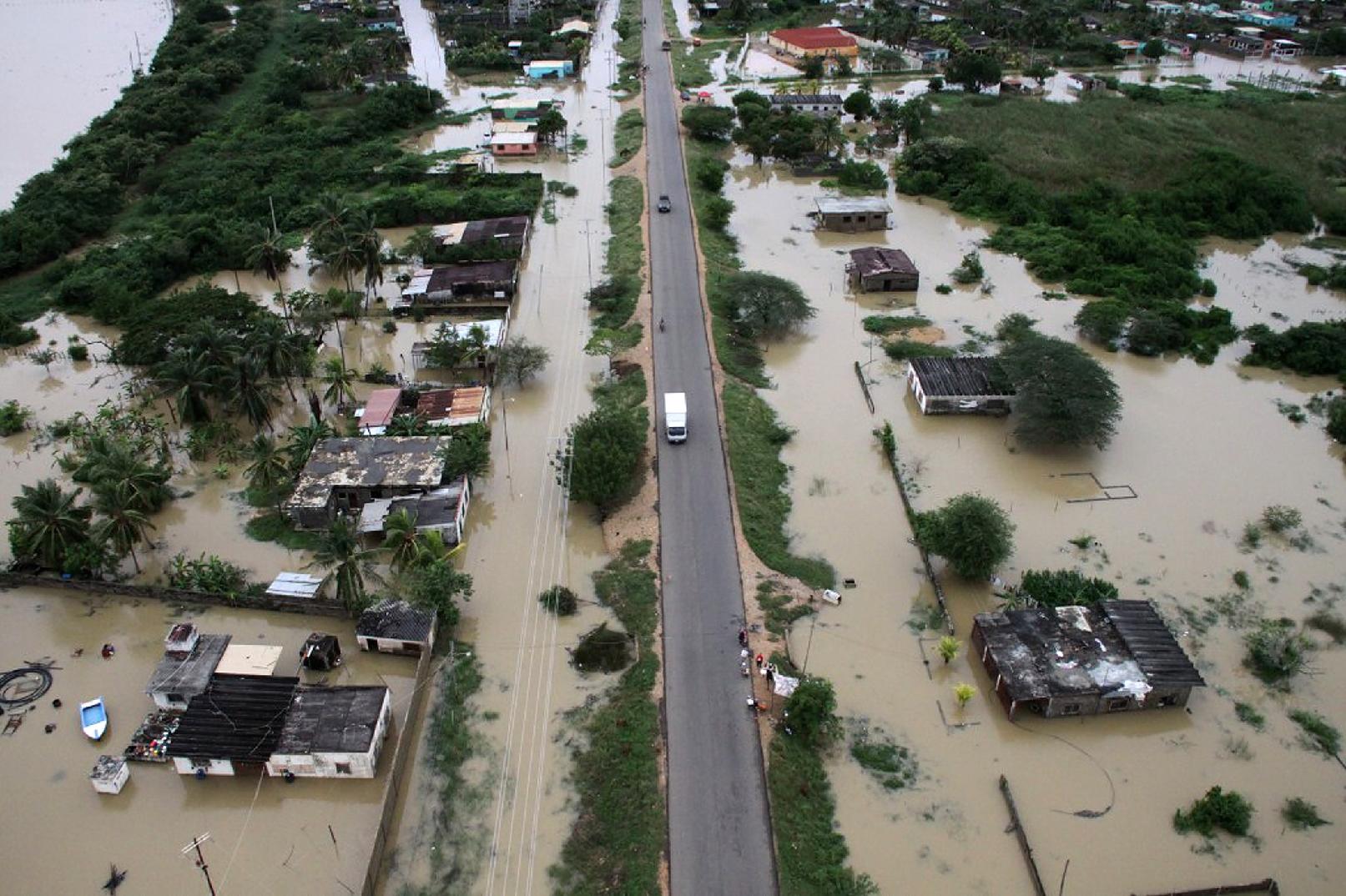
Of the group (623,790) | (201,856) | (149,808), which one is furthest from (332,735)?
(623,790)

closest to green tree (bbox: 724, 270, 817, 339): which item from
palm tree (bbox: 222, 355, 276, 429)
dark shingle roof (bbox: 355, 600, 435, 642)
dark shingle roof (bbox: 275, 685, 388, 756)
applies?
palm tree (bbox: 222, 355, 276, 429)

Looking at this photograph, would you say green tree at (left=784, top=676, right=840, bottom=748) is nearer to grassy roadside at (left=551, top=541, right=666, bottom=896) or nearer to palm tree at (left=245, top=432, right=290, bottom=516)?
grassy roadside at (left=551, top=541, right=666, bottom=896)

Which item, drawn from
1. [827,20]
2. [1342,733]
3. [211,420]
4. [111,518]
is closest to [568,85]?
[827,20]

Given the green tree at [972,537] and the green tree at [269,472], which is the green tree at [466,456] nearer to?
the green tree at [269,472]

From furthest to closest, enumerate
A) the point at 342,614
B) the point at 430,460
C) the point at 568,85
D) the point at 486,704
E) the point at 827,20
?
1. the point at 827,20
2. the point at 568,85
3. the point at 430,460
4. the point at 342,614
5. the point at 486,704

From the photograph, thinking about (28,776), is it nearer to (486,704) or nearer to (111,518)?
(111,518)

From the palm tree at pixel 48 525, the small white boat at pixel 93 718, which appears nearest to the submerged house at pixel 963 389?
the small white boat at pixel 93 718
